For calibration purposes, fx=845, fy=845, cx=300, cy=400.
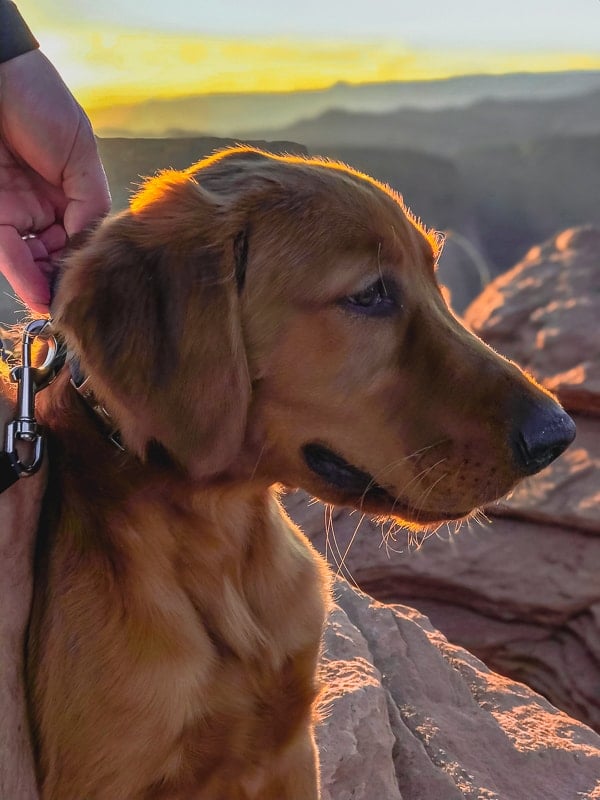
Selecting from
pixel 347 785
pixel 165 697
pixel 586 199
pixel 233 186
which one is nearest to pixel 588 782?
pixel 347 785

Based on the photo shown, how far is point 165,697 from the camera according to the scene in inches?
79.0

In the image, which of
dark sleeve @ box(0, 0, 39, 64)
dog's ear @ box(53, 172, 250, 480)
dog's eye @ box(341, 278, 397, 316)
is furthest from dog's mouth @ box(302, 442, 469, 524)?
dark sleeve @ box(0, 0, 39, 64)

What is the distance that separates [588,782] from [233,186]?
255 centimetres

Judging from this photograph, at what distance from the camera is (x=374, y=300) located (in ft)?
7.12

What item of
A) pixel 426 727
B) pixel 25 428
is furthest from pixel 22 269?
pixel 426 727

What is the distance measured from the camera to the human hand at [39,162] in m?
2.47

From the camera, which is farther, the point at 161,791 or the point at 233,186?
the point at 233,186

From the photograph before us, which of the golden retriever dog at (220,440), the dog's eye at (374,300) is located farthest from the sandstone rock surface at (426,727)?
the dog's eye at (374,300)

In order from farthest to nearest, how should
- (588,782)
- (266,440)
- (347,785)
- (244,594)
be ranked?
(588,782), (347,785), (244,594), (266,440)

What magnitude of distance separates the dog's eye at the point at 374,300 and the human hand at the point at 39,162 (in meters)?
0.85

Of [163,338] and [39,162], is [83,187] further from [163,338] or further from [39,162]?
[163,338]

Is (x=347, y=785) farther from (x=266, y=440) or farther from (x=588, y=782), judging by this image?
(x=266, y=440)

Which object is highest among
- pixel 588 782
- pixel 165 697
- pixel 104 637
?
pixel 104 637

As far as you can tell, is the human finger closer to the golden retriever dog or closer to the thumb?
the thumb
